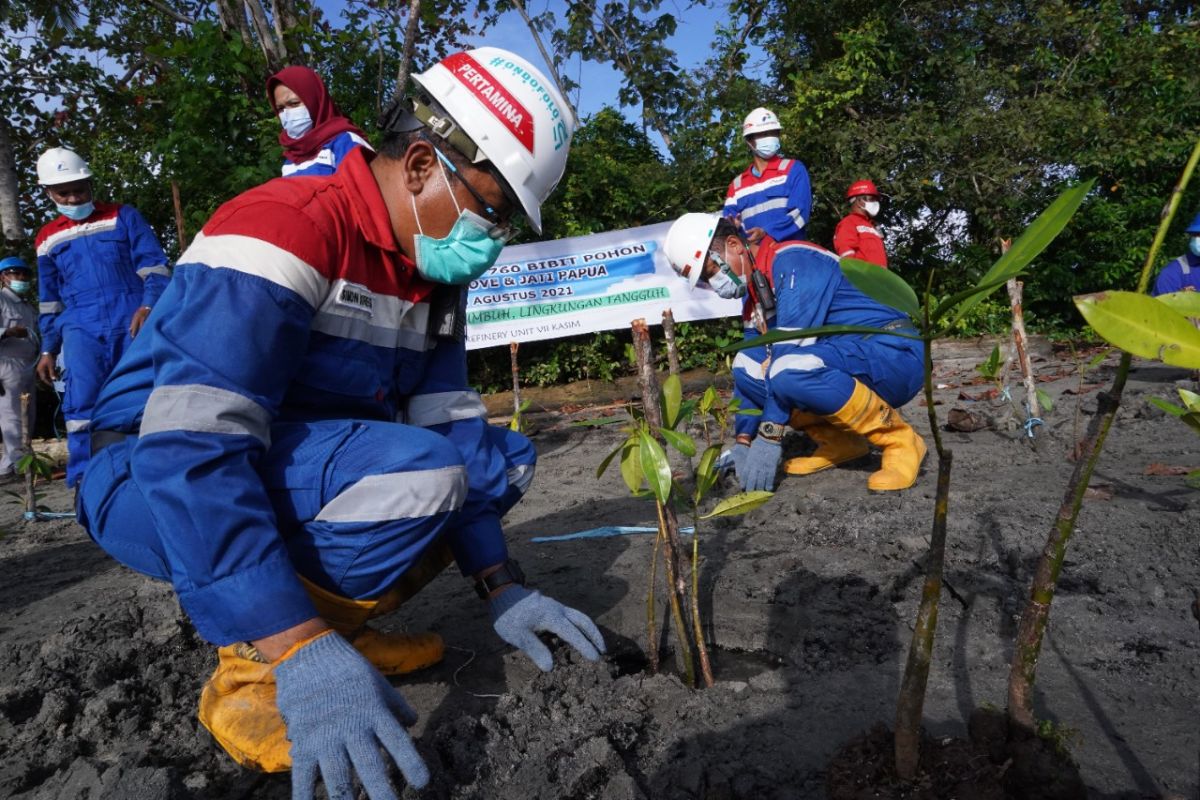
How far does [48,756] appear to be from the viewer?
1.69 metres

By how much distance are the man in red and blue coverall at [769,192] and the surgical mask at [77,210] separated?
4.23 metres

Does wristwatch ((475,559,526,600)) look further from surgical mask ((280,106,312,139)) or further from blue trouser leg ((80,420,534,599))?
surgical mask ((280,106,312,139))

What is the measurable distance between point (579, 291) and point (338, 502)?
626 centimetres

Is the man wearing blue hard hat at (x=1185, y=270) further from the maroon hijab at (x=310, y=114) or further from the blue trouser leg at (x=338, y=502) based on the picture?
the blue trouser leg at (x=338, y=502)

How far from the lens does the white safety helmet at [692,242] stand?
11.9ft

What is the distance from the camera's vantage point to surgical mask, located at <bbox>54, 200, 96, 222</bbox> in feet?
14.0

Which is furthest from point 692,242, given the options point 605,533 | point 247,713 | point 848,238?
point 848,238

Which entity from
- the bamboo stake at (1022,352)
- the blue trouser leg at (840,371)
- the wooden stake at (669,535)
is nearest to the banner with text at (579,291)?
the bamboo stake at (1022,352)

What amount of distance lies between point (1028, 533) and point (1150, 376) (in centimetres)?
436

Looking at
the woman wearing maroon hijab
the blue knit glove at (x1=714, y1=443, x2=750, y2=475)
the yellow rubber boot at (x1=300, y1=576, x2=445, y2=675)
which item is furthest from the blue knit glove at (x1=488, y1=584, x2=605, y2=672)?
the woman wearing maroon hijab

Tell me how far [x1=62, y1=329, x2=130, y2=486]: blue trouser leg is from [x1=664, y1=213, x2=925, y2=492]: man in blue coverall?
316 cm

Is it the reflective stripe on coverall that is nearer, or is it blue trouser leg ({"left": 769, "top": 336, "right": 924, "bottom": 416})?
blue trouser leg ({"left": 769, "top": 336, "right": 924, "bottom": 416})

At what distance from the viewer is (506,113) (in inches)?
67.3

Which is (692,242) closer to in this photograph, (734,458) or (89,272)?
(734,458)
